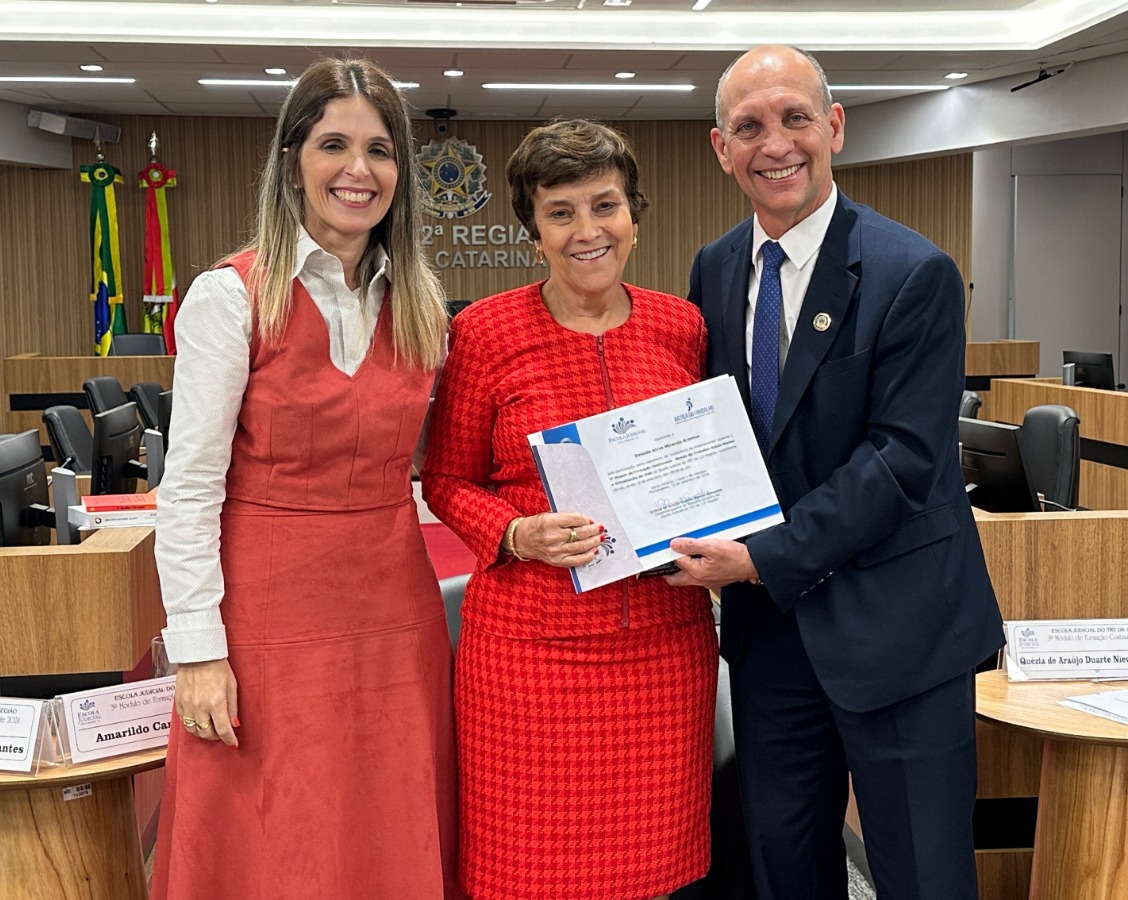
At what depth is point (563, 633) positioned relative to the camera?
207 cm

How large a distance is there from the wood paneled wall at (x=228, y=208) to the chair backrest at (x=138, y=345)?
1459mm

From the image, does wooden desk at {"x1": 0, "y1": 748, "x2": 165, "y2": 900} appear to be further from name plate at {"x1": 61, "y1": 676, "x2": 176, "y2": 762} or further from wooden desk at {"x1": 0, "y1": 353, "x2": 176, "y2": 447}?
wooden desk at {"x1": 0, "y1": 353, "x2": 176, "y2": 447}

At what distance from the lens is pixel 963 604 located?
2059mm

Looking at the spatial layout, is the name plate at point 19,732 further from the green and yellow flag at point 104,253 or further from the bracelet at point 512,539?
the green and yellow flag at point 104,253

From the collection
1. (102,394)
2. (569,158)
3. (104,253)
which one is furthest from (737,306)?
(104,253)

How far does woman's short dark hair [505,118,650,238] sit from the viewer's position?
2.06 meters

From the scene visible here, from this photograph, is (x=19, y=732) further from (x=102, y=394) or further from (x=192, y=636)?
(x=102, y=394)

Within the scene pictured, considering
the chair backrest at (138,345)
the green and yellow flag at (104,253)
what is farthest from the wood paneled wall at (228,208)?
the chair backrest at (138,345)

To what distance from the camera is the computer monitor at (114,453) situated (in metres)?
4.04

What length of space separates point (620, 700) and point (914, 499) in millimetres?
623

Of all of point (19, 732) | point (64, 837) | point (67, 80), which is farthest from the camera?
point (67, 80)

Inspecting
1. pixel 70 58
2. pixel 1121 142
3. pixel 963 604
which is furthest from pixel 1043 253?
pixel 963 604

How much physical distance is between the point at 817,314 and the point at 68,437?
194 inches

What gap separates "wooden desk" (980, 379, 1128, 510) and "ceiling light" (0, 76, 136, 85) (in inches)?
307
